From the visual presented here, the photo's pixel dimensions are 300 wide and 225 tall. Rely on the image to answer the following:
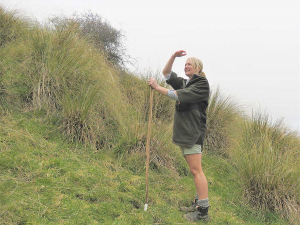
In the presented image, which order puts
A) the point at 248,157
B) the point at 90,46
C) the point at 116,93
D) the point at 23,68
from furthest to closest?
1. the point at 90,46
2. the point at 116,93
3. the point at 23,68
4. the point at 248,157

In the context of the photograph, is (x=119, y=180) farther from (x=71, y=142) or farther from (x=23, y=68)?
(x=23, y=68)

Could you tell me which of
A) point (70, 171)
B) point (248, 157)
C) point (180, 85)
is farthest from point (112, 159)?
point (248, 157)

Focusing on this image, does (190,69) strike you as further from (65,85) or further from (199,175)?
(65,85)

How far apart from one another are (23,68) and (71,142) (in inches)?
87.8

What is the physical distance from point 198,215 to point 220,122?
428cm

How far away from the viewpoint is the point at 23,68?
17.7 ft

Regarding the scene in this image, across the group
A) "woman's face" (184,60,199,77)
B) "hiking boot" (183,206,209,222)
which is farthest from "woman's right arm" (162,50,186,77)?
"hiking boot" (183,206,209,222)

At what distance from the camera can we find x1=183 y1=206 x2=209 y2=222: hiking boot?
3434 mm

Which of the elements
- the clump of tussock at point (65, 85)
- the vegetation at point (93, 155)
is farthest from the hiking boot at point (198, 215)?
the clump of tussock at point (65, 85)

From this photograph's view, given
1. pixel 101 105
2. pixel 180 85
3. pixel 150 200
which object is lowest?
pixel 150 200

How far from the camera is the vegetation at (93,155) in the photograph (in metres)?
3.04

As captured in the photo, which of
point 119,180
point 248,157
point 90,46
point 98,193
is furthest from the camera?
point 90,46

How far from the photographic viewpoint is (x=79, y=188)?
327cm

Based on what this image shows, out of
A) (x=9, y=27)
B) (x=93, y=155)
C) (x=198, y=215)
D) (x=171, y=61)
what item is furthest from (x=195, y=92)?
(x=9, y=27)
